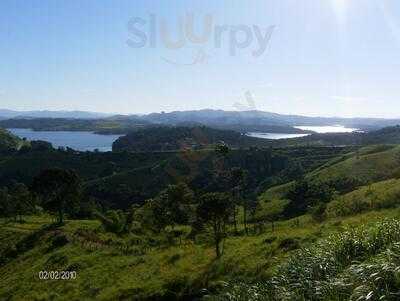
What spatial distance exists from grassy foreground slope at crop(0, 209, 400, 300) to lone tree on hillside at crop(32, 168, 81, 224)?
1339 cm

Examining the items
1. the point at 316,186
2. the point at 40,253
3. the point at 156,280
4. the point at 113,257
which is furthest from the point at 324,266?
the point at 316,186

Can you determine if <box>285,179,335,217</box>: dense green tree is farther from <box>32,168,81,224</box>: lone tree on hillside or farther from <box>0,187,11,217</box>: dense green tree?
<box>0,187,11,217</box>: dense green tree

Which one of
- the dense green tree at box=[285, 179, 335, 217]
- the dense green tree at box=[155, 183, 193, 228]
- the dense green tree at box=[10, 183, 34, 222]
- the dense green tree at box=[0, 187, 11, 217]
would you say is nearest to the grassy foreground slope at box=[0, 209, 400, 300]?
the dense green tree at box=[155, 183, 193, 228]

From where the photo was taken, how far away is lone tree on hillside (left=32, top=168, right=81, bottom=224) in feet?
306

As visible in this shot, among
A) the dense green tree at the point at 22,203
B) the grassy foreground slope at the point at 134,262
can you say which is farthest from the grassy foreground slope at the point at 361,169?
the grassy foreground slope at the point at 134,262

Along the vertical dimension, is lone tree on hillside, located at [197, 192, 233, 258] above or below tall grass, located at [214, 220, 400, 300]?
below

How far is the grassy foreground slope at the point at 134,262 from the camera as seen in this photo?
143ft

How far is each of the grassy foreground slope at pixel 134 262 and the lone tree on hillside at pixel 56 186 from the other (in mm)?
13393

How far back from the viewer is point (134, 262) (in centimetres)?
5703

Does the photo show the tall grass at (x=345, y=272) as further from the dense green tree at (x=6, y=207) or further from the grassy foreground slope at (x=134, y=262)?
the dense green tree at (x=6, y=207)

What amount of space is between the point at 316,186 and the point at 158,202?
186ft

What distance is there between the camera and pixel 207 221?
5478 centimetres

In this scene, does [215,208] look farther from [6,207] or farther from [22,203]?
[6,207]

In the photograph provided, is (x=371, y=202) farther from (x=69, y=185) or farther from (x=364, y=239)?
(x=69, y=185)
